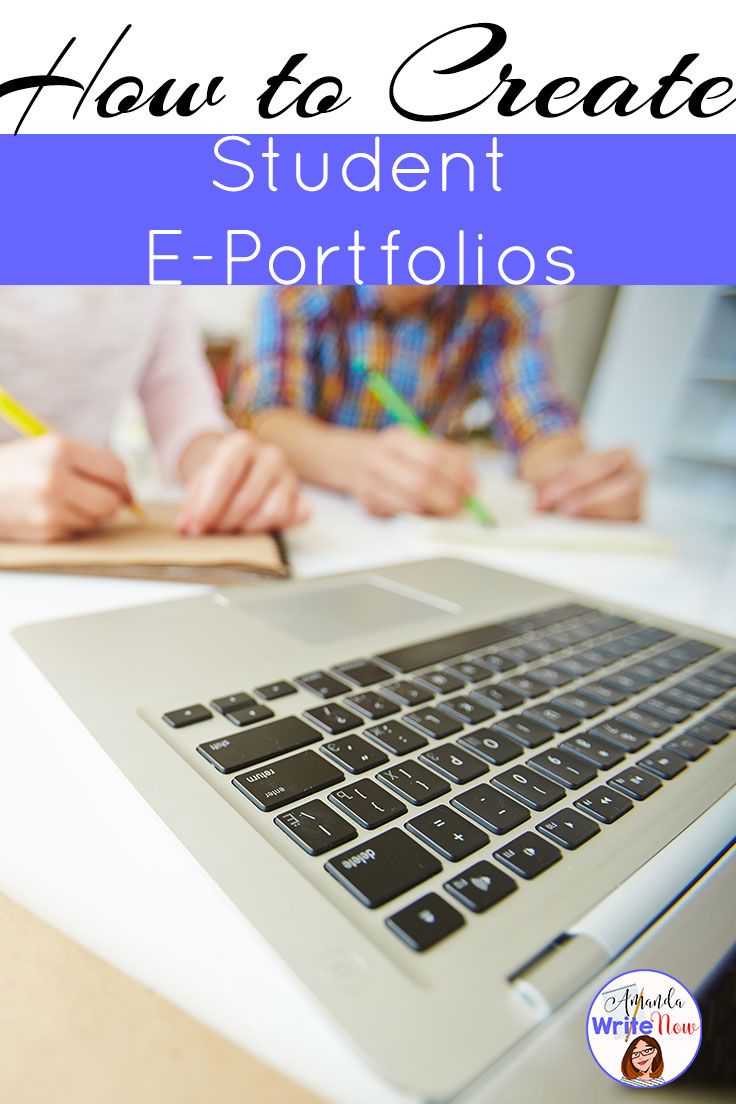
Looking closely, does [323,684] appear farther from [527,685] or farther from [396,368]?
[396,368]

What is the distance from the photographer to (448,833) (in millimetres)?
162

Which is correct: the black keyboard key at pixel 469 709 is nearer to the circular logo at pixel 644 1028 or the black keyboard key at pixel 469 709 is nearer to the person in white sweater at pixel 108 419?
the circular logo at pixel 644 1028

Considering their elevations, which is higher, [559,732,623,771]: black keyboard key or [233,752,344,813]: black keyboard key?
[233,752,344,813]: black keyboard key

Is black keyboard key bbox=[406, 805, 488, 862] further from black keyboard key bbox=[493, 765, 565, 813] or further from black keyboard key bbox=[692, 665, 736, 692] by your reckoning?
black keyboard key bbox=[692, 665, 736, 692]

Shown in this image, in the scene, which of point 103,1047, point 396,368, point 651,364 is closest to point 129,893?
point 103,1047

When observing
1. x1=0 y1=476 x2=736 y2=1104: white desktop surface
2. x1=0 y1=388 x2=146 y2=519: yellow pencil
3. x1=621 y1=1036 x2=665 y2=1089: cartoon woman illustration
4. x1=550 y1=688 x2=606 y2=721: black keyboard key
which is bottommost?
x1=621 y1=1036 x2=665 y2=1089: cartoon woman illustration

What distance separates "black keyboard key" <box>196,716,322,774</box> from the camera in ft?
0.60

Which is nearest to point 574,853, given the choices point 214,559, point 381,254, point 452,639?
point 452,639

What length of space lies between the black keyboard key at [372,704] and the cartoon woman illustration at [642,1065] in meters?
0.11

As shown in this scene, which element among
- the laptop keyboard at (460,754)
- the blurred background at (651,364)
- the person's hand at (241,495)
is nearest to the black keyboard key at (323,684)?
the laptop keyboard at (460,754)

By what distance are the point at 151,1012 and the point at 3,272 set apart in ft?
1.49

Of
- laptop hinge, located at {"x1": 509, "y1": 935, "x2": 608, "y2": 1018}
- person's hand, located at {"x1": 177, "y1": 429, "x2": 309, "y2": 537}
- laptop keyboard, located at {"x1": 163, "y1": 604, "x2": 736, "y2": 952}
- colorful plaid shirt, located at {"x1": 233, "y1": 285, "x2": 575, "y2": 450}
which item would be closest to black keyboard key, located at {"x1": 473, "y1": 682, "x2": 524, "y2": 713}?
laptop keyboard, located at {"x1": 163, "y1": 604, "x2": 736, "y2": 952}

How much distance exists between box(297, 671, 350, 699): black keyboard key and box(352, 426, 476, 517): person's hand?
34cm

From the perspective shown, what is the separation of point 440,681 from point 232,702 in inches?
3.2
